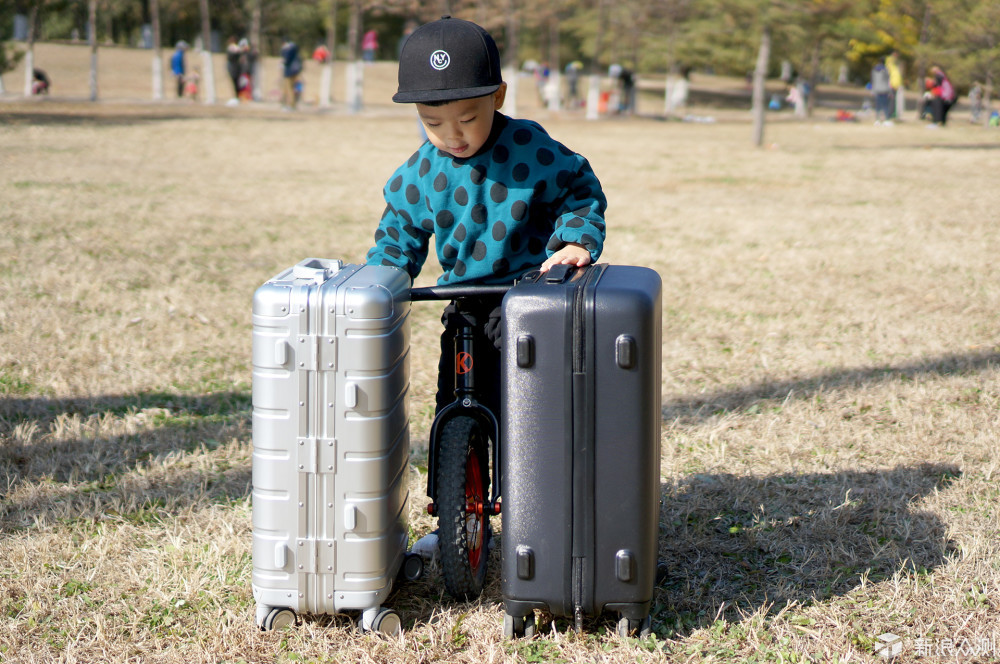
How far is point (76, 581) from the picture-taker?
3.01m

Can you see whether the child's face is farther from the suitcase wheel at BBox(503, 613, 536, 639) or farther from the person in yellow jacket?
the person in yellow jacket

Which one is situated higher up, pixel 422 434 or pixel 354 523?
pixel 354 523

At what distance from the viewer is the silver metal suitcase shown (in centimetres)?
244

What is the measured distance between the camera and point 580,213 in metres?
2.77

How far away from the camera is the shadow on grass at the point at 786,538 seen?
2938 mm

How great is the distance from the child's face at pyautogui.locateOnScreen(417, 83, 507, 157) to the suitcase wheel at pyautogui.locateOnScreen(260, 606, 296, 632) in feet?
4.35

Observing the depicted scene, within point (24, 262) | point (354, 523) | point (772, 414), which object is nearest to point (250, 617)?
point (354, 523)

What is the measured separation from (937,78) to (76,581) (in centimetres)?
3021

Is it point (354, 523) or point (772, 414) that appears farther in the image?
point (772, 414)

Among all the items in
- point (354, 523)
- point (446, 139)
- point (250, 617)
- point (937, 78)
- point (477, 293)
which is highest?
point (937, 78)

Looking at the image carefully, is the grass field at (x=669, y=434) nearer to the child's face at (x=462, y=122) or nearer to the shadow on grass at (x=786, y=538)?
the shadow on grass at (x=786, y=538)

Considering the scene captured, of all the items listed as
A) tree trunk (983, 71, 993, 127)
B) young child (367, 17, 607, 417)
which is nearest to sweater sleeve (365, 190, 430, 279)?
young child (367, 17, 607, 417)

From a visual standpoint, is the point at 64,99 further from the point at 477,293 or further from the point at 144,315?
the point at 477,293

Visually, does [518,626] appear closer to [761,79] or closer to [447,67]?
[447,67]
